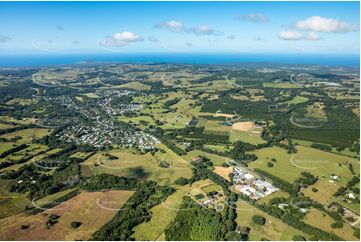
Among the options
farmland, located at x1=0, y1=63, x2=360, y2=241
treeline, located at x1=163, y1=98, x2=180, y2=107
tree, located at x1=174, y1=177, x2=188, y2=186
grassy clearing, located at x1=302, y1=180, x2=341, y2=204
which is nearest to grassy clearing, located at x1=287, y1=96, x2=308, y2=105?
farmland, located at x1=0, y1=63, x2=360, y2=241

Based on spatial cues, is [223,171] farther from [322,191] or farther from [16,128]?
[16,128]

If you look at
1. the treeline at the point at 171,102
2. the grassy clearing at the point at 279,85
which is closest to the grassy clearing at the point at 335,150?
the treeline at the point at 171,102

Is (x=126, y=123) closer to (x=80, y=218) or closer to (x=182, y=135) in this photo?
(x=182, y=135)

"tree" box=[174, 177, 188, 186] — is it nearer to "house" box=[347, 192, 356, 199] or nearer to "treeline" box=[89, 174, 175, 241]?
"treeline" box=[89, 174, 175, 241]

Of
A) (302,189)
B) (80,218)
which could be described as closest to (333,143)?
(302,189)

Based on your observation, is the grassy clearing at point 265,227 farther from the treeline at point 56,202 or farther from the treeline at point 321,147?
the treeline at point 321,147
